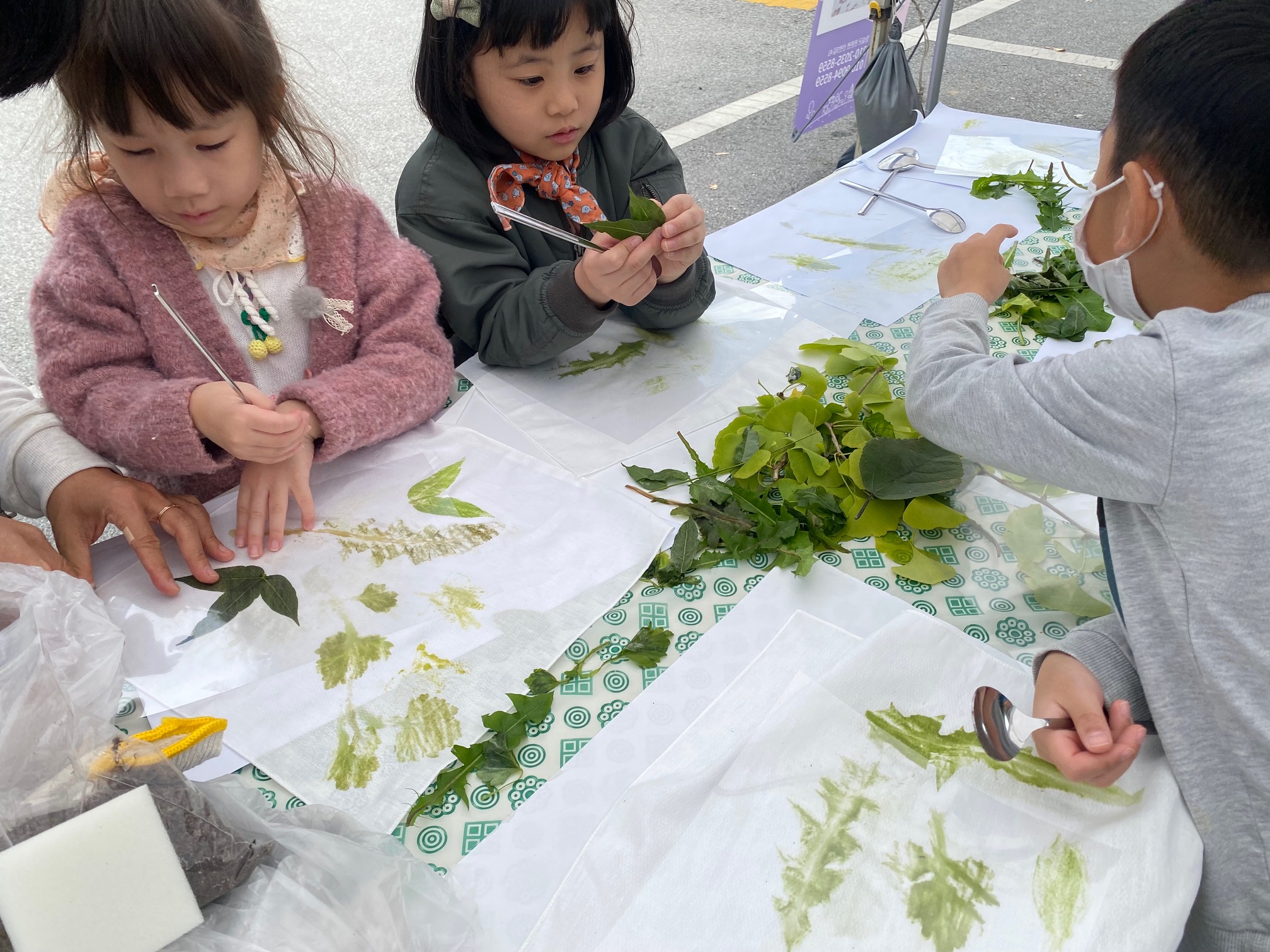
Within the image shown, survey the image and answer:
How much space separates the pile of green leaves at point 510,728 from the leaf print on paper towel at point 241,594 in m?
0.22

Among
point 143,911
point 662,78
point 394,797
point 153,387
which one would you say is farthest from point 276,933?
point 662,78

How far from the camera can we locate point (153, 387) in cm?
90

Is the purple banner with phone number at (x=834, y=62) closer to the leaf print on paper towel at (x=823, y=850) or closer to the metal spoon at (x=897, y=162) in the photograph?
the metal spoon at (x=897, y=162)

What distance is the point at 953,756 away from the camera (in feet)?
2.26

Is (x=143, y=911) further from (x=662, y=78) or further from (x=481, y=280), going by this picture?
(x=662, y=78)

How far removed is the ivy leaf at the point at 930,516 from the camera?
0.89 m

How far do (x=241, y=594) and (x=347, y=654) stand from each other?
137 millimetres

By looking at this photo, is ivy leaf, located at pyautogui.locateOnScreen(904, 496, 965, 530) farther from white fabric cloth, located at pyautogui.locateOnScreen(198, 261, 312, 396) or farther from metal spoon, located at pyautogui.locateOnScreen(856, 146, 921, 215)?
metal spoon, located at pyautogui.locateOnScreen(856, 146, 921, 215)

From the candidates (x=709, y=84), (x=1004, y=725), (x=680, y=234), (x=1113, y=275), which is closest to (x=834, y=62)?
(x=680, y=234)

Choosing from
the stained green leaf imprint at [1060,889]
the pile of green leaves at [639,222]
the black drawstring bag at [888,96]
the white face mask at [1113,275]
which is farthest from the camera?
the black drawstring bag at [888,96]

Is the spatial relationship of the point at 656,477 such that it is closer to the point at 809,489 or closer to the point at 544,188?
the point at 809,489

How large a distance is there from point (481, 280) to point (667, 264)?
24 centimetres

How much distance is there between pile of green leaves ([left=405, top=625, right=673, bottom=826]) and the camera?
2.26 ft

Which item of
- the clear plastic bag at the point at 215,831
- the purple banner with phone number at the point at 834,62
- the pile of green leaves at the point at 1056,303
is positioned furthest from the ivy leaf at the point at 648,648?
the purple banner with phone number at the point at 834,62
